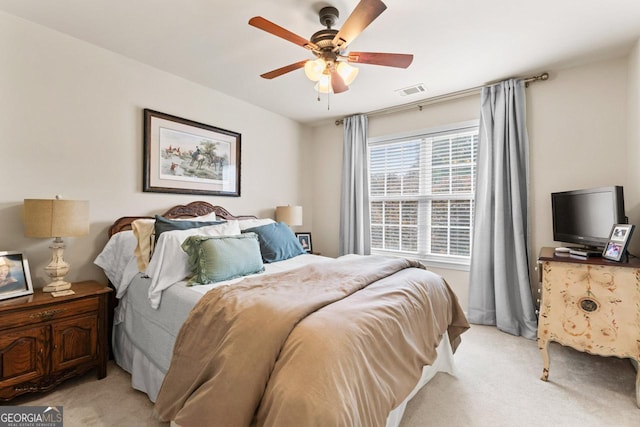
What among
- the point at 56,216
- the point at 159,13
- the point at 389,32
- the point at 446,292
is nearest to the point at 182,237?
the point at 56,216

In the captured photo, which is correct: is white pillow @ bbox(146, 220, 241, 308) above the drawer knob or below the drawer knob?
above

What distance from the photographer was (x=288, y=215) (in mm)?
3754

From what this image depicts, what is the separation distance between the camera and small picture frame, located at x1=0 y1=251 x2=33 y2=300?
1.88 metres

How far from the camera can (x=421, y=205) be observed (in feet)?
12.2

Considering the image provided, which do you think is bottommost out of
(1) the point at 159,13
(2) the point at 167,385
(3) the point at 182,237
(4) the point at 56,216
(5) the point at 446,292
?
(2) the point at 167,385

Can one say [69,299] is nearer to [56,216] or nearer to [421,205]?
[56,216]

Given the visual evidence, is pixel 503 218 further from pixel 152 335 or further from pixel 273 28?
pixel 152 335

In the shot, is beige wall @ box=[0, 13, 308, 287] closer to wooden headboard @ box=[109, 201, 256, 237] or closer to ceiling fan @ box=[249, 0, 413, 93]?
wooden headboard @ box=[109, 201, 256, 237]

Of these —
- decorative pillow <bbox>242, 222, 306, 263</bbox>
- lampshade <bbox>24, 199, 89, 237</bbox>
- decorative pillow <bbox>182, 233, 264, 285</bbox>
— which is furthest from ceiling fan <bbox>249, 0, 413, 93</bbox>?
lampshade <bbox>24, 199, 89, 237</bbox>

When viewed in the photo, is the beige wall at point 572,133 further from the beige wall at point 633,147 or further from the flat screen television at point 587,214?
the flat screen television at point 587,214

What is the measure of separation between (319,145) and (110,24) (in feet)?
9.54

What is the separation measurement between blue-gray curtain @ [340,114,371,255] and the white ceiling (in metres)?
1.02

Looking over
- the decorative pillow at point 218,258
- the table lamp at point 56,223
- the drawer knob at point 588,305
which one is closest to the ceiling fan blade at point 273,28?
→ the decorative pillow at point 218,258

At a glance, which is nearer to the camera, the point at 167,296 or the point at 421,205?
the point at 167,296
